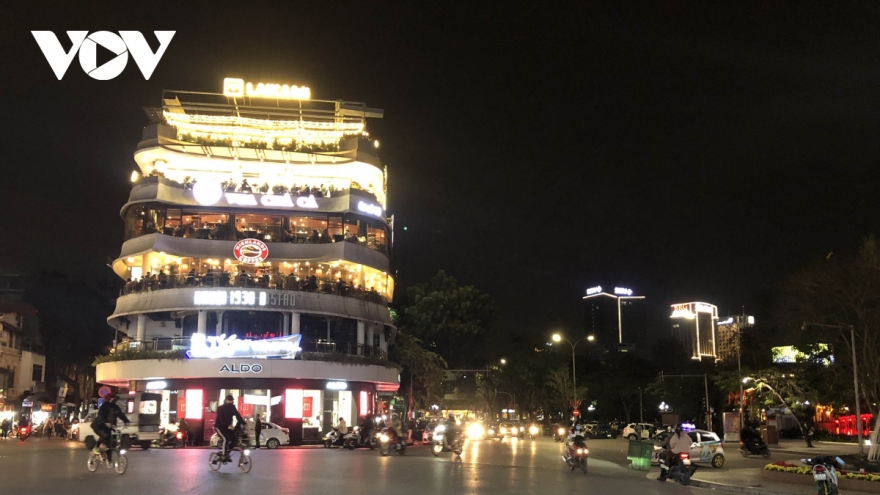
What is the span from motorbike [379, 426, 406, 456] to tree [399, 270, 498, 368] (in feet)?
132

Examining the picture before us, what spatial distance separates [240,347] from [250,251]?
256 inches

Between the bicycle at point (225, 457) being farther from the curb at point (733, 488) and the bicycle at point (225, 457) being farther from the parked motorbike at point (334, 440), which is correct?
the parked motorbike at point (334, 440)

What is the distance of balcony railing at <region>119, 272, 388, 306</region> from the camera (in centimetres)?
4800

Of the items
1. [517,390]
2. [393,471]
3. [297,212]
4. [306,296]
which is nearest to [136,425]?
[306,296]

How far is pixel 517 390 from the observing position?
85.4 metres

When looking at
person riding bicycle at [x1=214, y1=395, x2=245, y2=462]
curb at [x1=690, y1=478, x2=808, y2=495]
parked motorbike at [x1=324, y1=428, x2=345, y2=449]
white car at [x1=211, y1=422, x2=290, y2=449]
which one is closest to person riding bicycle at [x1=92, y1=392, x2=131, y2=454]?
person riding bicycle at [x1=214, y1=395, x2=245, y2=462]

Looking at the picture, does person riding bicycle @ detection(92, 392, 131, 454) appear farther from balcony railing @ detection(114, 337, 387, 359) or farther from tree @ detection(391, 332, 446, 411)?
tree @ detection(391, 332, 446, 411)

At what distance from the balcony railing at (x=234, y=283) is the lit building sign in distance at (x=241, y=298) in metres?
0.54

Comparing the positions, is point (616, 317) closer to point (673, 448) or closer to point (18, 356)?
point (18, 356)

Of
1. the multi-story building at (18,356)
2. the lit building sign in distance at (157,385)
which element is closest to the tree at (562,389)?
the lit building sign in distance at (157,385)

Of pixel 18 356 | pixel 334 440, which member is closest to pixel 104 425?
pixel 334 440

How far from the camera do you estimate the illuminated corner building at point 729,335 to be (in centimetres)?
8119

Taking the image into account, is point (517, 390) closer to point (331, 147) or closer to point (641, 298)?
point (331, 147)

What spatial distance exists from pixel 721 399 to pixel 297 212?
1786 inches
